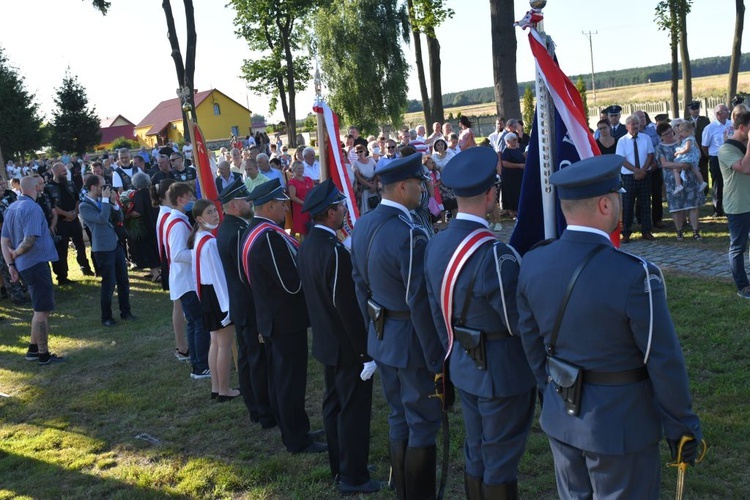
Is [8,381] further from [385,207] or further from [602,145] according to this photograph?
[602,145]

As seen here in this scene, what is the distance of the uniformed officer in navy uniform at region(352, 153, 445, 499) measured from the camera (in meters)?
4.16

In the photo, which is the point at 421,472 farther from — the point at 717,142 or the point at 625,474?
the point at 717,142

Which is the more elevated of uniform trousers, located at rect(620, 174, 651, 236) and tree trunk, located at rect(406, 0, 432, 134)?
tree trunk, located at rect(406, 0, 432, 134)

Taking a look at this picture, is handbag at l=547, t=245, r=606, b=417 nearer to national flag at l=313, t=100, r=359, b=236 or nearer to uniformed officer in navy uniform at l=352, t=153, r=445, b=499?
uniformed officer in navy uniform at l=352, t=153, r=445, b=499

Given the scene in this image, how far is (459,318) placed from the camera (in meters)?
3.74

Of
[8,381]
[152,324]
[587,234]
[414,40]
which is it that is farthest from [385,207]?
[414,40]

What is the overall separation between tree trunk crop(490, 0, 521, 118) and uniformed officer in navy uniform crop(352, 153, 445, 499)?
12445 mm

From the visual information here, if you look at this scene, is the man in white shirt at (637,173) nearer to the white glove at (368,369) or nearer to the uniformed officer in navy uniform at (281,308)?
the uniformed officer in navy uniform at (281,308)

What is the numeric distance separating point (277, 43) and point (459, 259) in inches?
2268

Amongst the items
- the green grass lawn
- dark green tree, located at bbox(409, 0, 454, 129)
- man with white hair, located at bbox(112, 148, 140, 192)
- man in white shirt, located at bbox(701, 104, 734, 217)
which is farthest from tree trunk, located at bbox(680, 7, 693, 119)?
the green grass lawn

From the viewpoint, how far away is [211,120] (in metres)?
88.6

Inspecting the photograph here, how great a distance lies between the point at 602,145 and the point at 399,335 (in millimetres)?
8657

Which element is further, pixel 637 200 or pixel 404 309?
pixel 637 200

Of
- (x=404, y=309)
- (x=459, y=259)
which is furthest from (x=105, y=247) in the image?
(x=459, y=259)
